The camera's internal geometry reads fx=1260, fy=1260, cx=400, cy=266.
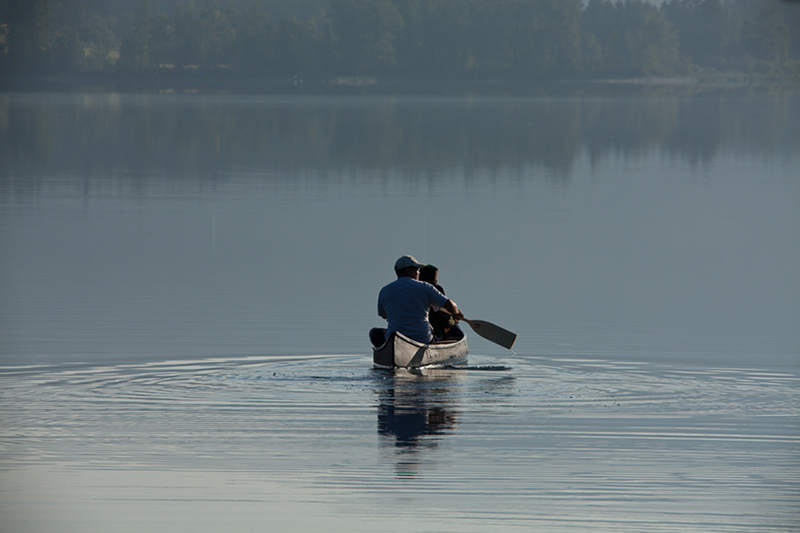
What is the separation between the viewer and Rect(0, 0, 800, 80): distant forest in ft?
500

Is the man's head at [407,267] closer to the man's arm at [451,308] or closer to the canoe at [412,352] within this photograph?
the man's arm at [451,308]

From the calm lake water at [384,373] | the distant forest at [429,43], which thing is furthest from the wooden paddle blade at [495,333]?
the distant forest at [429,43]

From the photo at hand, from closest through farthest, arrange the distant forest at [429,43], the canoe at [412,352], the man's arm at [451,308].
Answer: the canoe at [412,352], the man's arm at [451,308], the distant forest at [429,43]

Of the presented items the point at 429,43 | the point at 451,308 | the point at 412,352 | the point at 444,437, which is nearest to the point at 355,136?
the point at 451,308

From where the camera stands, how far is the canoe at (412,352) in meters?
12.8

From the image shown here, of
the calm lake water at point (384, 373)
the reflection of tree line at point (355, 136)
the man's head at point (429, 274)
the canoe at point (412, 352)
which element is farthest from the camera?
the reflection of tree line at point (355, 136)

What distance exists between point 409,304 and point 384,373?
851 millimetres

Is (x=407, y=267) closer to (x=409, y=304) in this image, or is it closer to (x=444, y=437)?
(x=409, y=304)

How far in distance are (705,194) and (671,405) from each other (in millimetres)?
22329

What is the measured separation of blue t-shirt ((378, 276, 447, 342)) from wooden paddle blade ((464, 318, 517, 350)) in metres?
1.00

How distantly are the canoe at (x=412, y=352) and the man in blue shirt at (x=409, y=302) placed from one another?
0.63 feet

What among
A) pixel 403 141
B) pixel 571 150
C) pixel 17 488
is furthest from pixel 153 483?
pixel 403 141

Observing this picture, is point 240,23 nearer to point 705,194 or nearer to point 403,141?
point 403,141

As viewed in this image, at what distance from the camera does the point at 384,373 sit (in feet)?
42.3
